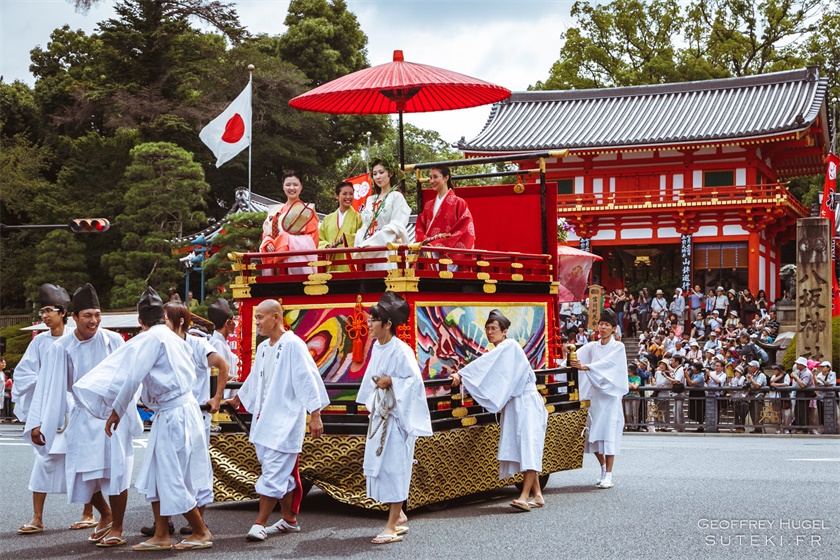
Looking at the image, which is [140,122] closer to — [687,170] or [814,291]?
[687,170]

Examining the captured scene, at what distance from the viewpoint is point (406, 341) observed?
8.02 metres

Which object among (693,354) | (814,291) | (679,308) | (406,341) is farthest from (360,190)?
(679,308)

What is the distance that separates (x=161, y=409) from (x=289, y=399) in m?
0.89

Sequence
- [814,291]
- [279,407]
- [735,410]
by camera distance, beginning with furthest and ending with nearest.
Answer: [814,291] → [735,410] → [279,407]

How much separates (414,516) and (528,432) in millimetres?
1106

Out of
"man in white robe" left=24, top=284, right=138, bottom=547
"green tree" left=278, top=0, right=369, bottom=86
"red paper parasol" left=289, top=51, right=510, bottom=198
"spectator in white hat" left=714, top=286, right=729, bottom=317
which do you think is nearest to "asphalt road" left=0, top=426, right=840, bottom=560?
"man in white robe" left=24, top=284, right=138, bottom=547

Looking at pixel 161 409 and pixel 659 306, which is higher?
pixel 659 306

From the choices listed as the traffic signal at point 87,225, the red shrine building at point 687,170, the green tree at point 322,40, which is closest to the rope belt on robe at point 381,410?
the traffic signal at point 87,225

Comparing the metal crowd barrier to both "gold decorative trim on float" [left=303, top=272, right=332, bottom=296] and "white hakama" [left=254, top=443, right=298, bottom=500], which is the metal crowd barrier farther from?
"white hakama" [left=254, top=443, right=298, bottom=500]

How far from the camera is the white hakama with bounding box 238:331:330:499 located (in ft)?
22.2

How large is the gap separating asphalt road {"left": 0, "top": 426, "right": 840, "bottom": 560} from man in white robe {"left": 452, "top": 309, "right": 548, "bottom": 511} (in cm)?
36

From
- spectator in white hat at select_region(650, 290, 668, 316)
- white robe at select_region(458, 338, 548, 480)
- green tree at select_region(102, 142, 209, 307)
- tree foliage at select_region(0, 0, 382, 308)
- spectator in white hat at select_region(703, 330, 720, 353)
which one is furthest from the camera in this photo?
tree foliage at select_region(0, 0, 382, 308)

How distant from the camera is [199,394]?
24.6 ft

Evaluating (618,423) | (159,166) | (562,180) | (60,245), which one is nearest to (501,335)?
(618,423)
